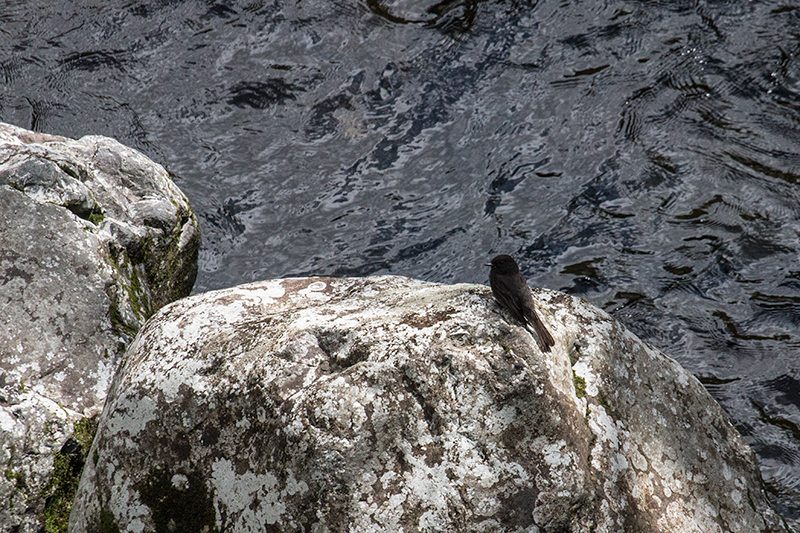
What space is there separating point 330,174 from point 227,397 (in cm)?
464

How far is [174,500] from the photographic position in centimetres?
309

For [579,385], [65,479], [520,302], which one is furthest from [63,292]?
[579,385]

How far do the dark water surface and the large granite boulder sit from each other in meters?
1.85

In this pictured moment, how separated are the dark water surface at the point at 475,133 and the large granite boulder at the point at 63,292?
1.85 metres

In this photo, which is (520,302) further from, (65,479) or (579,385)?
(65,479)

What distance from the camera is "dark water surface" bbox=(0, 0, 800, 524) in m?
6.71

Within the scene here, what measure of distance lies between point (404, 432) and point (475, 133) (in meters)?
5.35

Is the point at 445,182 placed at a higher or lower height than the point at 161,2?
lower

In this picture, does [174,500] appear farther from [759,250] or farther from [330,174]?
[759,250]

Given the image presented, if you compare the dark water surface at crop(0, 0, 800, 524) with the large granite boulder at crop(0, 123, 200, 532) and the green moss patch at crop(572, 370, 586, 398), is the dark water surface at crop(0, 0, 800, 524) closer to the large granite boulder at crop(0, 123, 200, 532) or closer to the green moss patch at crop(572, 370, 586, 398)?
the large granite boulder at crop(0, 123, 200, 532)

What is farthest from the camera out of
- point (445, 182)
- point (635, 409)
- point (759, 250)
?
point (445, 182)

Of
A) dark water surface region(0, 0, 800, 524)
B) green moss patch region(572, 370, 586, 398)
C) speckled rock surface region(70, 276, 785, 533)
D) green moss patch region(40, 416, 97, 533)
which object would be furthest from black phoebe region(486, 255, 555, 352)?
dark water surface region(0, 0, 800, 524)

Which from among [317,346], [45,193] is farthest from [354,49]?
[317,346]

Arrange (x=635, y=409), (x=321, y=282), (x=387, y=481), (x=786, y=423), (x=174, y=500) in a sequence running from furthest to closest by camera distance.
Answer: (x=786, y=423) → (x=321, y=282) → (x=635, y=409) → (x=174, y=500) → (x=387, y=481)
